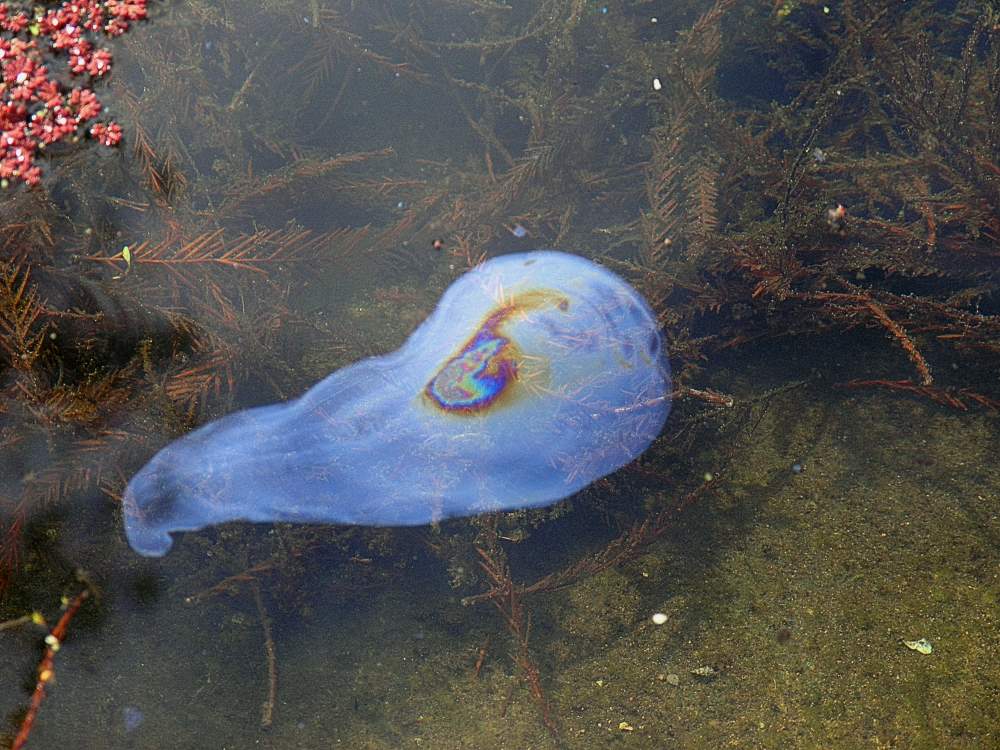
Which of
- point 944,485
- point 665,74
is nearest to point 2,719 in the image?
point 944,485

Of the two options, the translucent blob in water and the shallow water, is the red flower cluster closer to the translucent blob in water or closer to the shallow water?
the shallow water

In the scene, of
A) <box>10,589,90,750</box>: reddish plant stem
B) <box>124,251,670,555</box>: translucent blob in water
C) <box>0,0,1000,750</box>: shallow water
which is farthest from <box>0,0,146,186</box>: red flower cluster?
<box>10,589,90,750</box>: reddish plant stem

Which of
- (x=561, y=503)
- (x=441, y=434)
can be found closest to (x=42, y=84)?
(x=441, y=434)

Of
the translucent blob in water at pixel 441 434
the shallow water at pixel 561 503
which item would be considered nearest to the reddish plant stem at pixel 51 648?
the shallow water at pixel 561 503

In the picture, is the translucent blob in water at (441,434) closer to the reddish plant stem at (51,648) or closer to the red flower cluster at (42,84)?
the reddish plant stem at (51,648)

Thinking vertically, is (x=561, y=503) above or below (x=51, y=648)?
below

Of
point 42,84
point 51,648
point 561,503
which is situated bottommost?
point 561,503

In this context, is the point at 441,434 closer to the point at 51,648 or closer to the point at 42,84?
the point at 51,648
